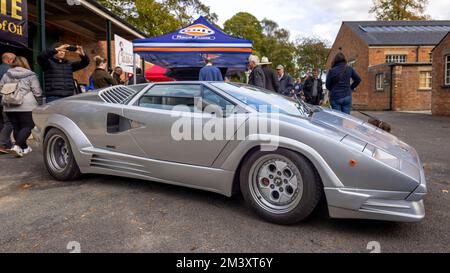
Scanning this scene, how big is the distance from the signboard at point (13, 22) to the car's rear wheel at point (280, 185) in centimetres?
584

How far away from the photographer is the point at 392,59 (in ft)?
93.8

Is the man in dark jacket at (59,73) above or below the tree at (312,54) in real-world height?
below

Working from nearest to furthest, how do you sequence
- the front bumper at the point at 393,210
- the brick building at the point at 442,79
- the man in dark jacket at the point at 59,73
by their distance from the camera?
the front bumper at the point at 393,210 < the man in dark jacket at the point at 59,73 < the brick building at the point at 442,79

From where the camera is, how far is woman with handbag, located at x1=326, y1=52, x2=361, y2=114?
6828 mm

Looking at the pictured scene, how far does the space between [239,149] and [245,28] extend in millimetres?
54009

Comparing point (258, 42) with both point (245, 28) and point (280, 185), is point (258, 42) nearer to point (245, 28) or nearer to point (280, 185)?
point (245, 28)

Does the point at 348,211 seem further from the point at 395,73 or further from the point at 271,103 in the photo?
the point at 395,73

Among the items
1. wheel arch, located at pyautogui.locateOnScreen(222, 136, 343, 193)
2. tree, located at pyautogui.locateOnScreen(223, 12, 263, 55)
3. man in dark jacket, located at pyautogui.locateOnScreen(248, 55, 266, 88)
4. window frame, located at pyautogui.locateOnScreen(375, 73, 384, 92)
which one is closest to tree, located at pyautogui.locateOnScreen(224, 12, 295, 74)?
tree, located at pyautogui.locateOnScreen(223, 12, 263, 55)

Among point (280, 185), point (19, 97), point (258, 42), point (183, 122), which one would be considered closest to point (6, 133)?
point (19, 97)

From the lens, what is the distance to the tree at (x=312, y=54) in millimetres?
45031

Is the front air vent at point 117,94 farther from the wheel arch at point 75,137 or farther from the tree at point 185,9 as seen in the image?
the tree at point 185,9

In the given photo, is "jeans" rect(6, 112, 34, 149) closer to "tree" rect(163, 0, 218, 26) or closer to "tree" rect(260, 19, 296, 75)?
"tree" rect(163, 0, 218, 26)

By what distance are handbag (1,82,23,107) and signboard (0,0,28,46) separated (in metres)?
1.68

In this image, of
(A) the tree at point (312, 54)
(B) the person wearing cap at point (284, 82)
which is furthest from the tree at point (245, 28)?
(B) the person wearing cap at point (284, 82)
